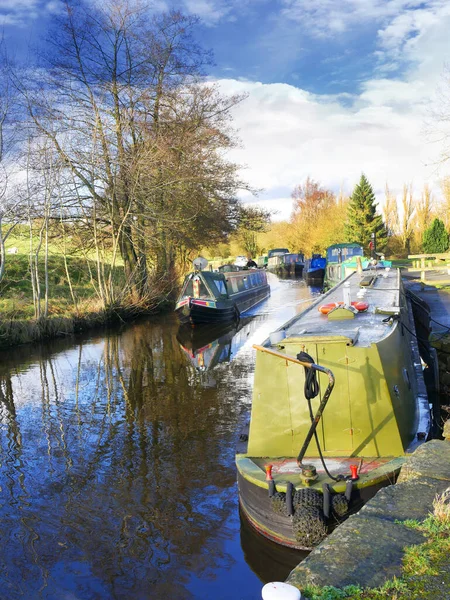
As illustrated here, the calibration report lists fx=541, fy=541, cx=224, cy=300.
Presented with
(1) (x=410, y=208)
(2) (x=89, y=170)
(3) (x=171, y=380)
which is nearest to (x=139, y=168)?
(2) (x=89, y=170)

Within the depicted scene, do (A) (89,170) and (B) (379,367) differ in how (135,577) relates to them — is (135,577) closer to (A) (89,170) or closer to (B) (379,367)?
(B) (379,367)

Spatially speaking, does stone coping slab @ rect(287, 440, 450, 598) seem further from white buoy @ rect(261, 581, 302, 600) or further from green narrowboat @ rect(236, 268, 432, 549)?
green narrowboat @ rect(236, 268, 432, 549)

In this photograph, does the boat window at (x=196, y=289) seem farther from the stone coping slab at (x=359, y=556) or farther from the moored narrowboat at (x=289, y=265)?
the moored narrowboat at (x=289, y=265)

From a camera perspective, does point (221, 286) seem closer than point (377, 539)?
No

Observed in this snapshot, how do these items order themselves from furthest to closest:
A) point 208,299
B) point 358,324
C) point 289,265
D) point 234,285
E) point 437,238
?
1. point 289,265
2. point 437,238
3. point 234,285
4. point 208,299
5. point 358,324

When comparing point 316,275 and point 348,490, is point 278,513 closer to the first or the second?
point 348,490

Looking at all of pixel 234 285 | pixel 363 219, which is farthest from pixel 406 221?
pixel 234 285

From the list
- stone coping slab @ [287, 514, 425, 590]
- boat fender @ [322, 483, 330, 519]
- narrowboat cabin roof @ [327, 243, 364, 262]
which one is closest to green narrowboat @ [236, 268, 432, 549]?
boat fender @ [322, 483, 330, 519]

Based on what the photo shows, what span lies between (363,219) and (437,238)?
321 inches

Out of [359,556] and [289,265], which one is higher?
[289,265]

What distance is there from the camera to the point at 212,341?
55.1ft

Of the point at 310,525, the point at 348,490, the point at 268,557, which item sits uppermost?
the point at 348,490

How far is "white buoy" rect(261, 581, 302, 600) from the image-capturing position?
247 cm

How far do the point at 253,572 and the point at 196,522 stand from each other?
94cm
